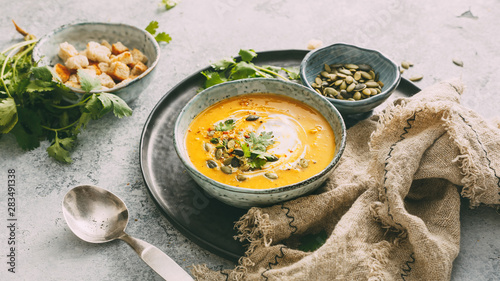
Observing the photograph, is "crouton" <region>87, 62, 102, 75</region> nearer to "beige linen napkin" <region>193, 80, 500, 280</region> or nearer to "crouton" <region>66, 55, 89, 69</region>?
"crouton" <region>66, 55, 89, 69</region>

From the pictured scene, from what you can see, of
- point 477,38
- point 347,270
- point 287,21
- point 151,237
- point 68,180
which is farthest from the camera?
point 287,21

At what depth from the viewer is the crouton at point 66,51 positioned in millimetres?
2611

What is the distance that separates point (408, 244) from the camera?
180 centimetres

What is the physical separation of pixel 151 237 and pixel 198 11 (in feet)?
6.88

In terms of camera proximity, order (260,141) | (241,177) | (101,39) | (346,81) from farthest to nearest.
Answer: (101,39) → (346,81) → (260,141) → (241,177)

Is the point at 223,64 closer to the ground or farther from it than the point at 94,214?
farther from it

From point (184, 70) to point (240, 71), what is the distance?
544mm

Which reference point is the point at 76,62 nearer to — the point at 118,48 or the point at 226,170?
the point at 118,48

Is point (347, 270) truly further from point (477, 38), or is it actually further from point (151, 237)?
point (477, 38)

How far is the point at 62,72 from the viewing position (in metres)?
2.57

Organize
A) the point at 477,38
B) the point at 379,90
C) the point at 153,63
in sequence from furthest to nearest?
1. the point at 477,38
2. the point at 153,63
3. the point at 379,90

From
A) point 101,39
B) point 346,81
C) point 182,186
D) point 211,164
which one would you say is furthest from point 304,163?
point 101,39

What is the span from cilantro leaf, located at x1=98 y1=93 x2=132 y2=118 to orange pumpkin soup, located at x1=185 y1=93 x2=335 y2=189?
39 cm

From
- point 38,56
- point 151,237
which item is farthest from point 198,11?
point 151,237
